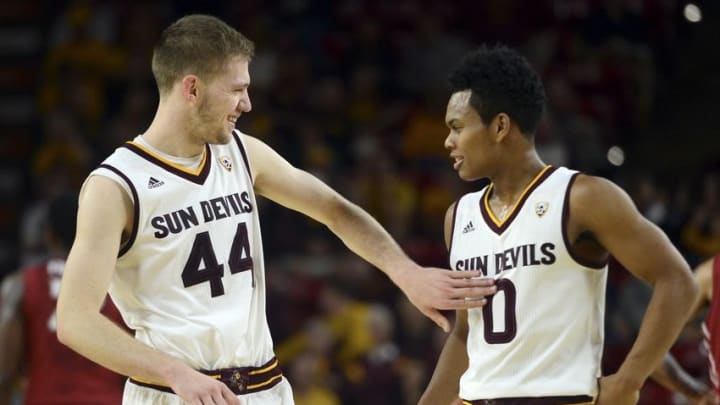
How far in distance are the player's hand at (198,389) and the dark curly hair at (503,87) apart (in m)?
1.43

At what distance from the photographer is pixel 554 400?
441cm

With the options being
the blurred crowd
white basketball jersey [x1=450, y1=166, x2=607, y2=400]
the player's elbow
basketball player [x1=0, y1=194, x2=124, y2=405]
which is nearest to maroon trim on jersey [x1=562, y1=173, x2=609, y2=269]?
white basketball jersey [x1=450, y1=166, x2=607, y2=400]

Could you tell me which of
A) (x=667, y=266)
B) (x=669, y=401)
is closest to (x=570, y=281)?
(x=667, y=266)

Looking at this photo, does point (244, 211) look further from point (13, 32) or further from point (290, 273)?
point (13, 32)

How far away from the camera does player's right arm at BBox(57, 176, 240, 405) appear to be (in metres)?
4.08

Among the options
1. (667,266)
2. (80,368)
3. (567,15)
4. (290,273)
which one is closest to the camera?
(667,266)

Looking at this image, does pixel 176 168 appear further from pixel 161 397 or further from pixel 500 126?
pixel 500 126

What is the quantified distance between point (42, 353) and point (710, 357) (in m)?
3.28

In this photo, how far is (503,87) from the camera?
15.3 ft

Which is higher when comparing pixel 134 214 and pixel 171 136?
pixel 171 136

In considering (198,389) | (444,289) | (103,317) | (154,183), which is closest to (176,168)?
(154,183)

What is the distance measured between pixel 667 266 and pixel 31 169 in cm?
883

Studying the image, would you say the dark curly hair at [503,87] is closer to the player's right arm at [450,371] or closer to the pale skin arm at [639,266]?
the pale skin arm at [639,266]

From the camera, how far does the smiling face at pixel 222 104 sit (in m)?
4.56
